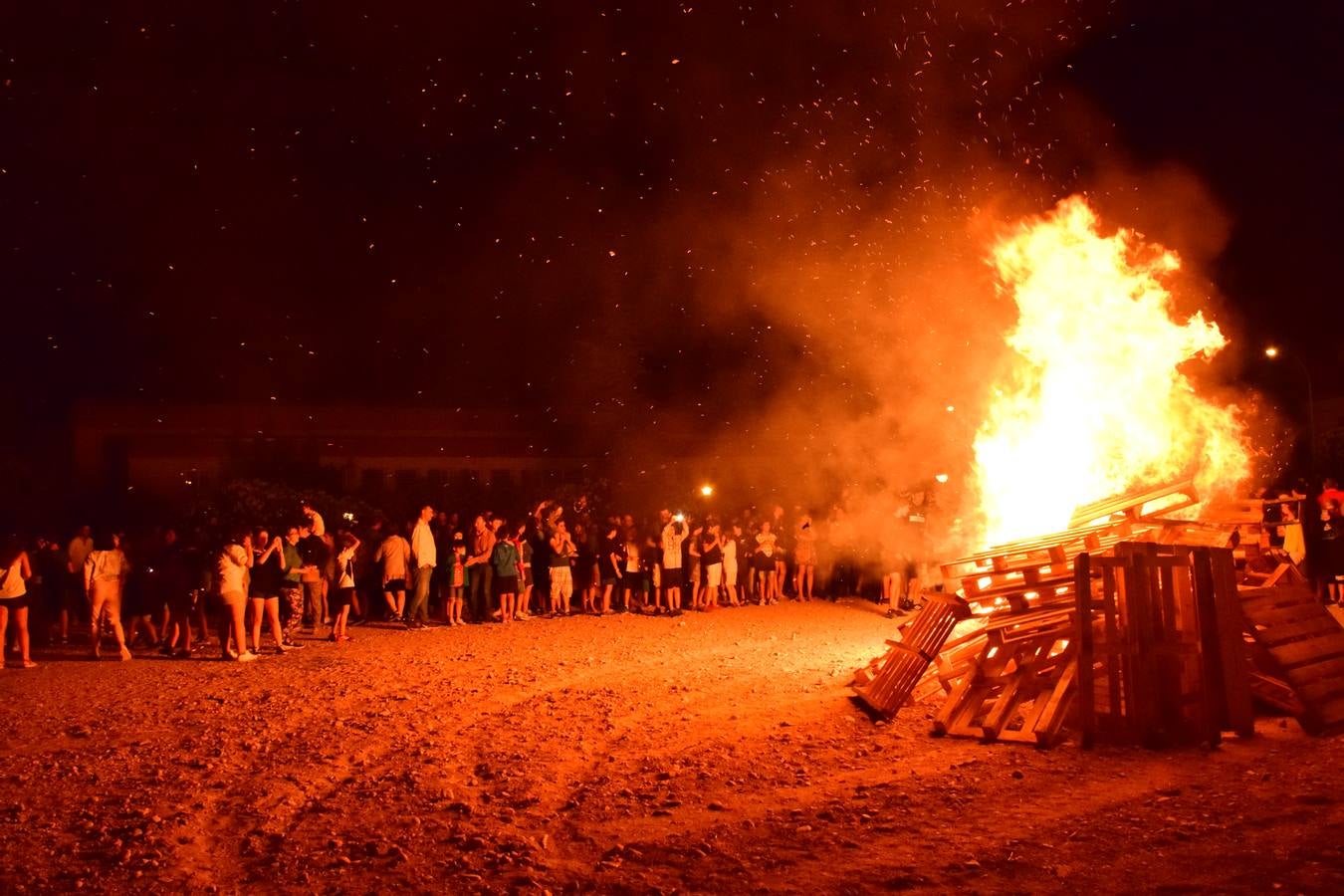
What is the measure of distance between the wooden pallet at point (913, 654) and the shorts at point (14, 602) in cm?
905

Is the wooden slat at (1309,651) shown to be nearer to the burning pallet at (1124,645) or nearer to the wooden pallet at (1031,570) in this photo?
the burning pallet at (1124,645)

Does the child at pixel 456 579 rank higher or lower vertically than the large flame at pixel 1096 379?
lower

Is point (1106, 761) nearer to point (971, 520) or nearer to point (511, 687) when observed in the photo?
point (511, 687)

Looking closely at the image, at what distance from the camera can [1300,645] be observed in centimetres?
766

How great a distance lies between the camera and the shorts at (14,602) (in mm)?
10594

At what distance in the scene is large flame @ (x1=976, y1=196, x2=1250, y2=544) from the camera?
11.1 metres

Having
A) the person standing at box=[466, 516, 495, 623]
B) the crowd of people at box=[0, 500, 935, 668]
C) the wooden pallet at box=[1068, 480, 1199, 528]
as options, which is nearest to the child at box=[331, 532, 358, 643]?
the crowd of people at box=[0, 500, 935, 668]

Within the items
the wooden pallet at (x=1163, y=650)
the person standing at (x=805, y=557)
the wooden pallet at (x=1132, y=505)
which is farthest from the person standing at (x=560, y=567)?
the wooden pallet at (x=1163, y=650)

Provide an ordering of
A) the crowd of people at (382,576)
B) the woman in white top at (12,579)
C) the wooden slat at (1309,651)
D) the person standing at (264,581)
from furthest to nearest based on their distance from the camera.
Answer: the crowd of people at (382,576)
the person standing at (264,581)
the woman in white top at (12,579)
the wooden slat at (1309,651)

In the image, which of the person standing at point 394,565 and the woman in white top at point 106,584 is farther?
the person standing at point 394,565

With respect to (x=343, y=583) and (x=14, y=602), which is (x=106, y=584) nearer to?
(x=14, y=602)

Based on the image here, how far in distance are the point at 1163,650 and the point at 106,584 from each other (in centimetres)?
1100

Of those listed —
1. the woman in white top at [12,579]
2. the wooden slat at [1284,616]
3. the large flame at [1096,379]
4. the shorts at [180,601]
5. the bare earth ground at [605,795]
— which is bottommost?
the bare earth ground at [605,795]

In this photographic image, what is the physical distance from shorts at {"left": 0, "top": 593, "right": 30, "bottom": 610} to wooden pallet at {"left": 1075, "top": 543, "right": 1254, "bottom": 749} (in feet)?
35.0
